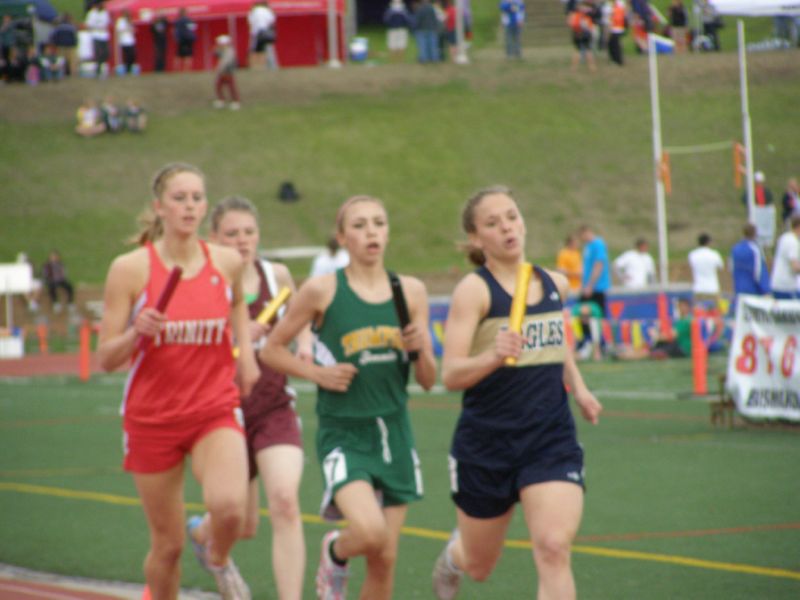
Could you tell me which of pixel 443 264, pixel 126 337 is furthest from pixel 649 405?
pixel 443 264

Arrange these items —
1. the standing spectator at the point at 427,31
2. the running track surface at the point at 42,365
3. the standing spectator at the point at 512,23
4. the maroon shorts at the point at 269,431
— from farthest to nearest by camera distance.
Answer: the standing spectator at the point at 427,31 < the standing spectator at the point at 512,23 < the running track surface at the point at 42,365 < the maroon shorts at the point at 269,431

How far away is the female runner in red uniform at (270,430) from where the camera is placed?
7.31m

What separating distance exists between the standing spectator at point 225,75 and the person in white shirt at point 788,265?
2801 centimetres

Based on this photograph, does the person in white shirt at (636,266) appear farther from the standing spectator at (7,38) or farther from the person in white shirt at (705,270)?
the standing spectator at (7,38)

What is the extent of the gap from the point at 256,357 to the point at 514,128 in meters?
Result: 39.7

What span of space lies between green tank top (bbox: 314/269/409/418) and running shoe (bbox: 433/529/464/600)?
0.84 meters

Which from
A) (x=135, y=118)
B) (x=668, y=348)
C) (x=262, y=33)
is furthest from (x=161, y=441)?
(x=262, y=33)

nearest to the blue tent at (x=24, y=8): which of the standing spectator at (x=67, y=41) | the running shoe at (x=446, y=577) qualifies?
the standing spectator at (x=67, y=41)

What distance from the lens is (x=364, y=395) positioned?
6.67 metres

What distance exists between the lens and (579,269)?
83.2 ft

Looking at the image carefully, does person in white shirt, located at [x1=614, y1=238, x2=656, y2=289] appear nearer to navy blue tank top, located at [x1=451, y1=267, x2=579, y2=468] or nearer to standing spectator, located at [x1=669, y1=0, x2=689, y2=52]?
standing spectator, located at [x1=669, y1=0, x2=689, y2=52]

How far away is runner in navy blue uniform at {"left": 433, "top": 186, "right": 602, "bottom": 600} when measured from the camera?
246 inches

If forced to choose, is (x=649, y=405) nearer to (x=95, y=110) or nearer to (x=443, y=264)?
(x=443, y=264)

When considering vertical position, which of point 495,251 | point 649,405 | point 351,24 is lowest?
point 649,405
